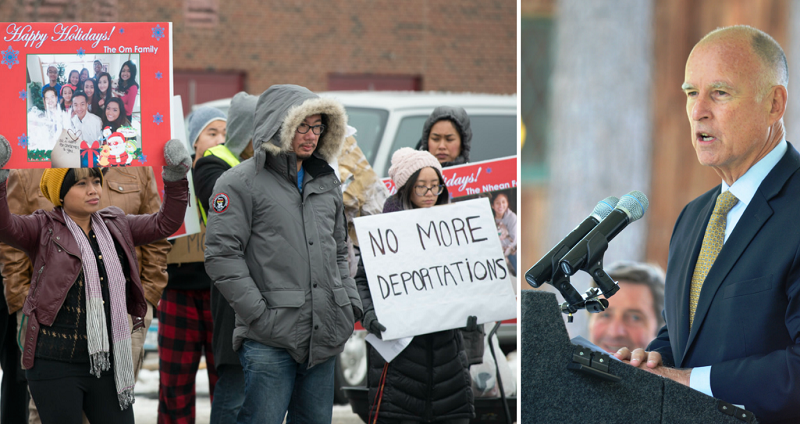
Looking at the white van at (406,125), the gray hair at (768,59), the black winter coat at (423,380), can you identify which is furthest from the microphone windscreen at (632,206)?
the white van at (406,125)

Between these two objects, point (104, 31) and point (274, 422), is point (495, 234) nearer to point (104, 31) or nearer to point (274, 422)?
point (274, 422)

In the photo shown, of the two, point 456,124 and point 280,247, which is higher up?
point 456,124

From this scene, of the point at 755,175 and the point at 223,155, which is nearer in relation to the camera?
the point at 755,175

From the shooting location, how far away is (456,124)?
4.93 meters

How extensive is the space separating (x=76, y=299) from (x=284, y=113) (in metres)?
1.12

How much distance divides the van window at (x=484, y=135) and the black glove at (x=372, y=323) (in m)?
2.02

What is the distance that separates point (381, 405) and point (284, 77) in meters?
11.9

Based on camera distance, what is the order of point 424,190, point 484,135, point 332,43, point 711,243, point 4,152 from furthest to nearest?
point 332,43
point 484,135
point 424,190
point 4,152
point 711,243

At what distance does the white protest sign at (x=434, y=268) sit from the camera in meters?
3.95

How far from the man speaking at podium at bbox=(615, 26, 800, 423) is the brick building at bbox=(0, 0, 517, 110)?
42.3 feet

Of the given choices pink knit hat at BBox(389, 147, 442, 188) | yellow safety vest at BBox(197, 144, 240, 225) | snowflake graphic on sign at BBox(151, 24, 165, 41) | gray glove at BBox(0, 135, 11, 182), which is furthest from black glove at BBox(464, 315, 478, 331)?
gray glove at BBox(0, 135, 11, 182)

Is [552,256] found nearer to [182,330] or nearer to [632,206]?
[632,206]

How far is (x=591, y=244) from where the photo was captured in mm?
2158

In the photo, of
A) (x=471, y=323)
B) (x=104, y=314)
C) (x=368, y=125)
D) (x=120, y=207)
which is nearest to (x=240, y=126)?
(x=120, y=207)
